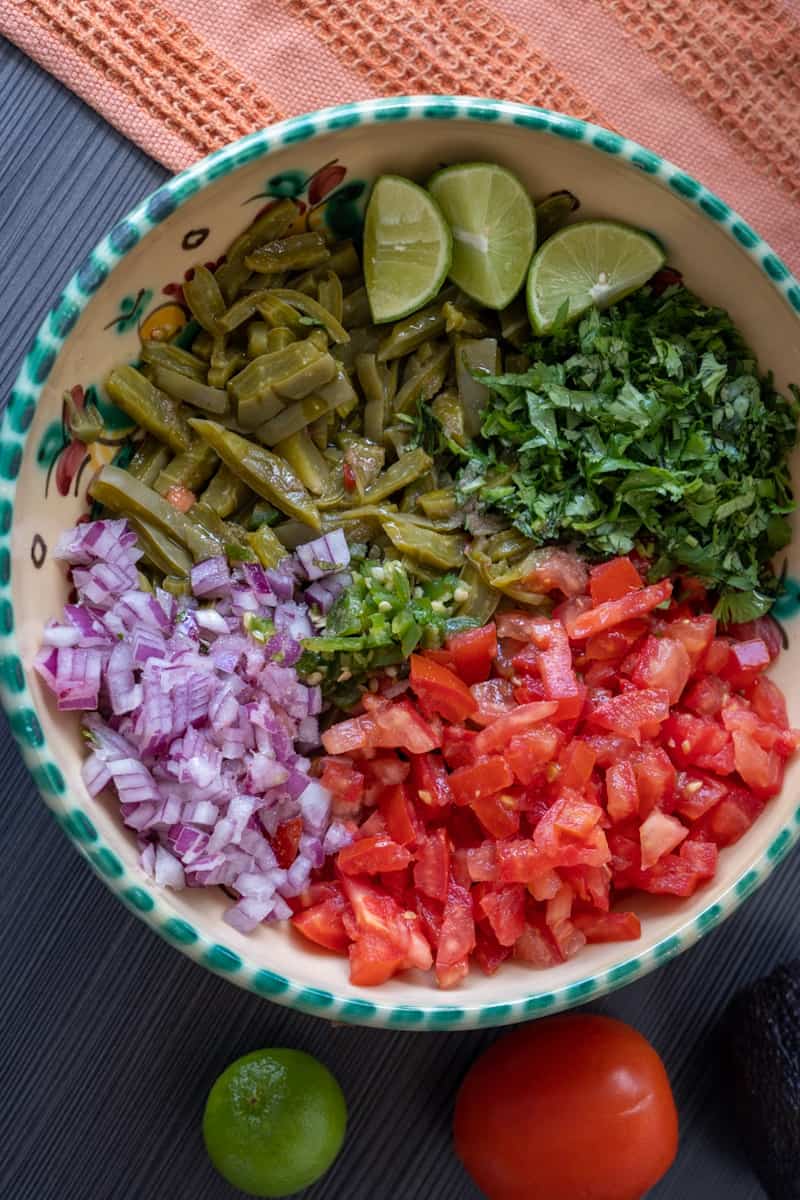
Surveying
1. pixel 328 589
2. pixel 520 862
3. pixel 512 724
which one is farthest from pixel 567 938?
pixel 328 589

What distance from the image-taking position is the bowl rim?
5.59 feet

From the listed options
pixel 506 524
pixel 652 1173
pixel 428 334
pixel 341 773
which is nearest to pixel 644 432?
pixel 506 524

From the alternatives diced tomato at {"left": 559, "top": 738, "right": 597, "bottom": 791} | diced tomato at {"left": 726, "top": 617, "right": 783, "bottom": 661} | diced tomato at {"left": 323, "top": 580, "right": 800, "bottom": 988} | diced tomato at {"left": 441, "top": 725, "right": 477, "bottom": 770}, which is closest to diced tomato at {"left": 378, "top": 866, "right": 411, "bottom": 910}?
diced tomato at {"left": 323, "top": 580, "right": 800, "bottom": 988}

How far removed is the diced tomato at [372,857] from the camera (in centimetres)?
191

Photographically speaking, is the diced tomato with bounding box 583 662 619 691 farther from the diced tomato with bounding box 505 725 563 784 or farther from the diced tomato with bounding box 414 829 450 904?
the diced tomato with bounding box 414 829 450 904

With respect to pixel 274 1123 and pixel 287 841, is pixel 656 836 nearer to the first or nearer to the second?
pixel 287 841

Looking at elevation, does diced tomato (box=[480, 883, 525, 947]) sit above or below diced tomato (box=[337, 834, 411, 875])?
above

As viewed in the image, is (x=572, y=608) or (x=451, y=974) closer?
(x=451, y=974)

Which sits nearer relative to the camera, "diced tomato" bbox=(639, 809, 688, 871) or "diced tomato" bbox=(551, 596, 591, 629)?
"diced tomato" bbox=(639, 809, 688, 871)

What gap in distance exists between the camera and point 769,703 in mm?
2037

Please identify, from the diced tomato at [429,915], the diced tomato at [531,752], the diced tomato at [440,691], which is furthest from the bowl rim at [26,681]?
the diced tomato at [440,691]

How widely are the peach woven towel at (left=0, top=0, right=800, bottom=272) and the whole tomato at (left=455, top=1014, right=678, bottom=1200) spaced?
1587 mm

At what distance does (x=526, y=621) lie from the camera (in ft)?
6.69

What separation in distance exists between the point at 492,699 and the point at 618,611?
27 centimetres
